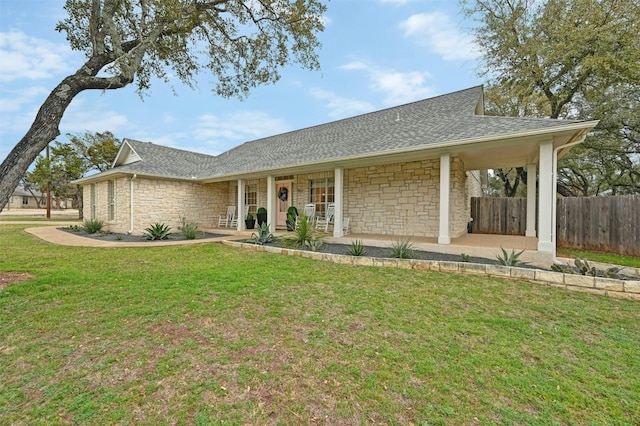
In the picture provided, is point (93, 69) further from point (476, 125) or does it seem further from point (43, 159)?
point (43, 159)

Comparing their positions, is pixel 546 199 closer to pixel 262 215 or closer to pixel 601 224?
pixel 601 224

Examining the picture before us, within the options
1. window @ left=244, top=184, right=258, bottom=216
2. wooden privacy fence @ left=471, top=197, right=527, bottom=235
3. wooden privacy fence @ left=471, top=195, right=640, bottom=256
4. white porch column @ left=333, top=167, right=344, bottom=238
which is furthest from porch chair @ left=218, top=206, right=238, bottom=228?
wooden privacy fence @ left=471, top=195, right=640, bottom=256

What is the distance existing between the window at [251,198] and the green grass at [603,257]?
11307mm

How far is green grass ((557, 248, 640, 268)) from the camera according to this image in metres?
6.25

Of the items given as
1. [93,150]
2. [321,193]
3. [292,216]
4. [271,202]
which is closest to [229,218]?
[271,202]

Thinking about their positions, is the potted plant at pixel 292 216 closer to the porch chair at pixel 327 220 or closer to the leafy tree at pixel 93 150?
the porch chair at pixel 327 220

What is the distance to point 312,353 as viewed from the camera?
8.61 ft

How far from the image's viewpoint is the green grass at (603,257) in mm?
6250

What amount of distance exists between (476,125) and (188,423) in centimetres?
802

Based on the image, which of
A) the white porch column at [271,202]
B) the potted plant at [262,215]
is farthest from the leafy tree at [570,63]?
the potted plant at [262,215]

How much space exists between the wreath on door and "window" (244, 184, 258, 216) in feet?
5.18

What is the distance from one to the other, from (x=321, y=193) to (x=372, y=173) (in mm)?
2337

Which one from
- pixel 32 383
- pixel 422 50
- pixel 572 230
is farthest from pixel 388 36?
pixel 32 383

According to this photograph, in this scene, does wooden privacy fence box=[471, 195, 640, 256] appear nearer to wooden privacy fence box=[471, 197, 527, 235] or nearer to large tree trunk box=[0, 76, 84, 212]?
wooden privacy fence box=[471, 197, 527, 235]
